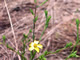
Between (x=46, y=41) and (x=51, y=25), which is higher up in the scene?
(x=51, y=25)

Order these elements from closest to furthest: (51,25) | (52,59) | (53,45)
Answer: (52,59)
(53,45)
(51,25)

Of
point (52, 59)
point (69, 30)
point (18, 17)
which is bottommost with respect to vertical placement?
point (52, 59)

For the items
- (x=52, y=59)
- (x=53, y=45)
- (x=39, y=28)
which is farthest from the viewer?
(x=39, y=28)

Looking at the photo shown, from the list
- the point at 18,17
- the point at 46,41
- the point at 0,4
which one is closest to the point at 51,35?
the point at 46,41

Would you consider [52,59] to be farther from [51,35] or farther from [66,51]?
[51,35]

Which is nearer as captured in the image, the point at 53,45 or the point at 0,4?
the point at 53,45

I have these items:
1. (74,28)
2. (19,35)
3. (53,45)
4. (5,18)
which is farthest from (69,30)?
(5,18)
